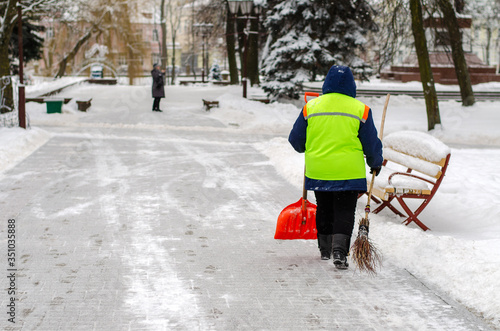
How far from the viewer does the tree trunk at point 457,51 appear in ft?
75.7

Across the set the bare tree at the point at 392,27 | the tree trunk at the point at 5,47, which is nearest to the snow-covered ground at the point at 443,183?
the tree trunk at the point at 5,47

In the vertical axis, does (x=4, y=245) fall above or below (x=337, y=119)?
below

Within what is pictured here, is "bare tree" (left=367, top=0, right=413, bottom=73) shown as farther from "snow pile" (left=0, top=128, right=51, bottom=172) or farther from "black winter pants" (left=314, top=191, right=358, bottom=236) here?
"black winter pants" (left=314, top=191, right=358, bottom=236)

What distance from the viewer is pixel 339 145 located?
5.40 metres

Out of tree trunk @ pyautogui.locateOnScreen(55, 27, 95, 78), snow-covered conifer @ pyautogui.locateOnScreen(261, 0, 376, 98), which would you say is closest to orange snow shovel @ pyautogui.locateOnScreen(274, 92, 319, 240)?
snow-covered conifer @ pyautogui.locateOnScreen(261, 0, 376, 98)

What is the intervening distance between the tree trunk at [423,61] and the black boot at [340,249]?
14073 millimetres

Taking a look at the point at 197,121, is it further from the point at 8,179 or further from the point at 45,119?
the point at 8,179

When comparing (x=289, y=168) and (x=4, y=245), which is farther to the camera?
(x=289, y=168)

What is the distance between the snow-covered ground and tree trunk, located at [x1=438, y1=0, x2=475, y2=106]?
0.68 m

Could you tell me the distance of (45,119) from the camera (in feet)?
64.8

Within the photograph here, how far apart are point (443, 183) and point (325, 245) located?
3946 millimetres

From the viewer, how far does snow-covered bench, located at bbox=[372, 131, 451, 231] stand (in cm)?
716

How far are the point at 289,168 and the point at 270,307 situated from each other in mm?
6370

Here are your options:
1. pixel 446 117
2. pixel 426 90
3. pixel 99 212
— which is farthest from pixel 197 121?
pixel 99 212
